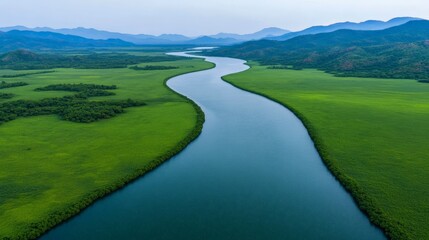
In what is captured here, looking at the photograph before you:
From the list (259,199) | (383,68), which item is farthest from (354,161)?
(383,68)

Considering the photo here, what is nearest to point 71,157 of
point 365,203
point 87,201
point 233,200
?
point 87,201

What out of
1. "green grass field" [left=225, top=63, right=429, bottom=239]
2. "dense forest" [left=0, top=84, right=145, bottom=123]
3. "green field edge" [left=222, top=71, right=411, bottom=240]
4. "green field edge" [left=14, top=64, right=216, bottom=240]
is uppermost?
"green grass field" [left=225, top=63, right=429, bottom=239]

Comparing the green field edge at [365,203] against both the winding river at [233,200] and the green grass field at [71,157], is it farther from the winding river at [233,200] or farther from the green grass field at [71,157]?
the green grass field at [71,157]

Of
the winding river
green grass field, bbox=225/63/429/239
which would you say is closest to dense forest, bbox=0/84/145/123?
the winding river

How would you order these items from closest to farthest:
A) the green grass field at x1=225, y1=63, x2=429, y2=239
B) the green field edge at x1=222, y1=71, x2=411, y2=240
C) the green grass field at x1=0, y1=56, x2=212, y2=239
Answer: the green field edge at x1=222, y1=71, x2=411, y2=240, the green grass field at x1=225, y1=63, x2=429, y2=239, the green grass field at x1=0, y1=56, x2=212, y2=239

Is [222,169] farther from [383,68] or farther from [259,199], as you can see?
[383,68]

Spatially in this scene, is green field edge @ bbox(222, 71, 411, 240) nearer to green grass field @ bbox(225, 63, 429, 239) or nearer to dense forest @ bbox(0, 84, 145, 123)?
green grass field @ bbox(225, 63, 429, 239)

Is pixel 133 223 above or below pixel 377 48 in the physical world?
below

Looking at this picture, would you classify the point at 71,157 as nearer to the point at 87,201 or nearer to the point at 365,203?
the point at 87,201
